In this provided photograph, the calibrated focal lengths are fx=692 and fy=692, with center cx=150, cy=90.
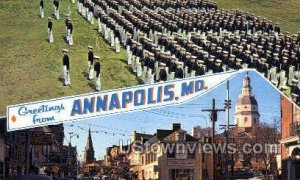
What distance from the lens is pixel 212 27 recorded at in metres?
13.2

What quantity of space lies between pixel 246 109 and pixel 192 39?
10.4 feet

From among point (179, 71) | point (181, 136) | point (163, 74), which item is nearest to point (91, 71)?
point (163, 74)

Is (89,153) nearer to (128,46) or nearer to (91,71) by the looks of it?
(91,71)

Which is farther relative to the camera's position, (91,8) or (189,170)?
(91,8)

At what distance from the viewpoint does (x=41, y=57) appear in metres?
10.6

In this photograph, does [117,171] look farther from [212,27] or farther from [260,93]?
[212,27]

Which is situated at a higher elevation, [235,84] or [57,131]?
[235,84]

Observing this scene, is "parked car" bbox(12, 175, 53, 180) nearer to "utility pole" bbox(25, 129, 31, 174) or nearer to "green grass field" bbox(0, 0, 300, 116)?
"utility pole" bbox(25, 129, 31, 174)

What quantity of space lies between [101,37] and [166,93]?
7.85 ft

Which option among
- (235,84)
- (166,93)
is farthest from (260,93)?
(166,93)

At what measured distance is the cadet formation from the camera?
10695 mm

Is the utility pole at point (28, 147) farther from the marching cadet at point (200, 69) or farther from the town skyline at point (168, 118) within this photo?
the marching cadet at point (200, 69)

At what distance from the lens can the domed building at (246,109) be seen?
9.44 m

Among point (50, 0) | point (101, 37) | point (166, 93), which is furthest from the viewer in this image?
point (50, 0)
